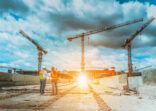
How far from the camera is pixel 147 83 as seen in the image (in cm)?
1513

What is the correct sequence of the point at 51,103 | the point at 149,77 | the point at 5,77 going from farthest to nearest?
the point at 5,77 < the point at 149,77 < the point at 51,103

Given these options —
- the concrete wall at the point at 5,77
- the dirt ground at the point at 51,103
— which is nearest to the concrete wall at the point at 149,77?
the dirt ground at the point at 51,103

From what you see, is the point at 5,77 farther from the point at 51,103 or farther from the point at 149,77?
the point at 51,103

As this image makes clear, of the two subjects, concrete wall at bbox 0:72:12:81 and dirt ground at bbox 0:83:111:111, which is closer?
dirt ground at bbox 0:83:111:111

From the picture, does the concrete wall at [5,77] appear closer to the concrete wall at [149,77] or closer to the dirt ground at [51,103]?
the dirt ground at [51,103]

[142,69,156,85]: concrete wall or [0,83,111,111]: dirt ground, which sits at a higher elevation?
[142,69,156,85]: concrete wall

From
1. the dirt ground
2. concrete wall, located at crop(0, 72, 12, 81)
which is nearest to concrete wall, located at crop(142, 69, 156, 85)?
the dirt ground

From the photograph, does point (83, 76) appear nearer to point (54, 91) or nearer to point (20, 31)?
point (20, 31)

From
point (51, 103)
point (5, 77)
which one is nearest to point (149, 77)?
point (51, 103)

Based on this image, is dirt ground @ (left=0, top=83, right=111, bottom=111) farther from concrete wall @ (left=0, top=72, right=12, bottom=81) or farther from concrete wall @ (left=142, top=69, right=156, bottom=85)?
concrete wall @ (left=0, top=72, right=12, bottom=81)

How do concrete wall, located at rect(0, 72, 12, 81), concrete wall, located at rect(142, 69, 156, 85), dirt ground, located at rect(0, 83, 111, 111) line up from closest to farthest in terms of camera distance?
1. dirt ground, located at rect(0, 83, 111, 111)
2. concrete wall, located at rect(142, 69, 156, 85)
3. concrete wall, located at rect(0, 72, 12, 81)

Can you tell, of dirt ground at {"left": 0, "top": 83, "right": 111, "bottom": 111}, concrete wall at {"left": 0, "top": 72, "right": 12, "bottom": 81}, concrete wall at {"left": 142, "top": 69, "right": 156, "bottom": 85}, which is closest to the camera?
dirt ground at {"left": 0, "top": 83, "right": 111, "bottom": 111}

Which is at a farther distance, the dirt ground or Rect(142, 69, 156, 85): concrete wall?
Rect(142, 69, 156, 85): concrete wall

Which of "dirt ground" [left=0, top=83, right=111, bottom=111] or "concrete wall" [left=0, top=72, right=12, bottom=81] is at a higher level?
"concrete wall" [left=0, top=72, right=12, bottom=81]
